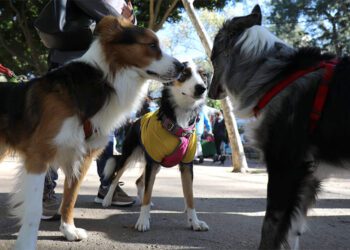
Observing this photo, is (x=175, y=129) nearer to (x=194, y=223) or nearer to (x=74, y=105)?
(x=194, y=223)

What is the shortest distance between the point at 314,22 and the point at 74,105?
33.0 m

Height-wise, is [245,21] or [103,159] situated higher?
[245,21]

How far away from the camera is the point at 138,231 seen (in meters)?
3.86

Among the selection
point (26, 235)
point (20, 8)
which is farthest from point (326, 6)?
point (26, 235)

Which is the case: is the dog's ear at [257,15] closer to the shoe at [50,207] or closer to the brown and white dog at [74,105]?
the brown and white dog at [74,105]

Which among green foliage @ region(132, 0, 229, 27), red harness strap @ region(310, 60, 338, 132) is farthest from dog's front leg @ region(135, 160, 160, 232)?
green foliage @ region(132, 0, 229, 27)

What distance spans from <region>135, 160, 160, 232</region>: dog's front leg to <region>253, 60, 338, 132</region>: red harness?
157 cm

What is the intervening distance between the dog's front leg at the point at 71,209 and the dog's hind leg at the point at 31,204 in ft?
1.81

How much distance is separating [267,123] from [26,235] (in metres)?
1.89

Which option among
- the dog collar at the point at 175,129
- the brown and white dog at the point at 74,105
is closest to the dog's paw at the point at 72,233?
the brown and white dog at the point at 74,105

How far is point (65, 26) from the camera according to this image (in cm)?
402

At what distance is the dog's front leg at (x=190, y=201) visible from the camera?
13.0ft

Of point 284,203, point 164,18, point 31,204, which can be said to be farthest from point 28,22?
point 284,203

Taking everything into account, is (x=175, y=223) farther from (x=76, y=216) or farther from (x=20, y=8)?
(x=20, y=8)
